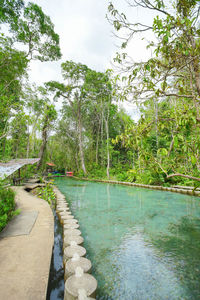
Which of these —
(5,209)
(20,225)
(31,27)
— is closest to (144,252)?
(20,225)

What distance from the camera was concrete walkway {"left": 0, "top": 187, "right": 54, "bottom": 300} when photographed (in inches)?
56.8

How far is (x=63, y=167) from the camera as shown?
75.0 feet

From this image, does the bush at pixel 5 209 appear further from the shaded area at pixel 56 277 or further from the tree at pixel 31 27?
the tree at pixel 31 27

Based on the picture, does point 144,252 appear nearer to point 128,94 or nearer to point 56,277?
point 56,277

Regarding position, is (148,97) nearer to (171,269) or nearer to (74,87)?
(171,269)

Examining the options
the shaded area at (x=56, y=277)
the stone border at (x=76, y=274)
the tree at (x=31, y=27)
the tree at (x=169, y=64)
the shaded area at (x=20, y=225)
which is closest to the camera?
the stone border at (x=76, y=274)

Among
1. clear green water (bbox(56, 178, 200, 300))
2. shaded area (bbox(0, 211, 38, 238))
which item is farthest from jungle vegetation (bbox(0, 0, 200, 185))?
shaded area (bbox(0, 211, 38, 238))

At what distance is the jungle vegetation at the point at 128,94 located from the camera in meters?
1.85

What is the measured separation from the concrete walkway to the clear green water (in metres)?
0.67

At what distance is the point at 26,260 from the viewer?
1.95 metres

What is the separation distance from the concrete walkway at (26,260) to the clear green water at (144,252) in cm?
67

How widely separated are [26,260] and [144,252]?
5.65ft

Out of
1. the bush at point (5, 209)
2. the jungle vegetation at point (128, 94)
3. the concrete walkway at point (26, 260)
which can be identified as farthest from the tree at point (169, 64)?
the bush at point (5, 209)

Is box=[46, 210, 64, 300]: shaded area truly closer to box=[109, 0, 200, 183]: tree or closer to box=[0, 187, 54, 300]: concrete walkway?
box=[0, 187, 54, 300]: concrete walkway
